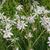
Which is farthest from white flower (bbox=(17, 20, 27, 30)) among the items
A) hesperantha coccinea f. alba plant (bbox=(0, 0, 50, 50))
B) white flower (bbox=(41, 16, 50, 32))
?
white flower (bbox=(41, 16, 50, 32))

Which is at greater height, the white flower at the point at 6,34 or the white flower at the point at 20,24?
the white flower at the point at 20,24

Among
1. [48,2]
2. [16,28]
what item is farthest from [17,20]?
[48,2]

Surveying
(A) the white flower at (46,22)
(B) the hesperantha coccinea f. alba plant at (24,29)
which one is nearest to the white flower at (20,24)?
(B) the hesperantha coccinea f. alba plant at (24,29)

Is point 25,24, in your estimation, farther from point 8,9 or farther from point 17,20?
point 8,9

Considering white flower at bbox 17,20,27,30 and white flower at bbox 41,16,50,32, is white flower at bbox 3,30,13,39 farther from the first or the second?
white flower at bbox 41,16,50,32

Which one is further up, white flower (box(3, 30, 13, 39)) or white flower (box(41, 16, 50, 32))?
white flower (box(41, 16, 50, 32))

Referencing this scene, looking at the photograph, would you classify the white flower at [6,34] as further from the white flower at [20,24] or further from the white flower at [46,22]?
the white flower at [46,22]

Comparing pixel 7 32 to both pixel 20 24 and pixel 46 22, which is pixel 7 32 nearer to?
pixel 20 24

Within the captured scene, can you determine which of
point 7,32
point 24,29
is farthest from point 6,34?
point 24,29
